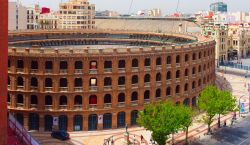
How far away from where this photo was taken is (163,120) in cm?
6662

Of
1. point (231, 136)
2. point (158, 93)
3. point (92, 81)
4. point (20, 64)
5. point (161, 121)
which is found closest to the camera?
point (161, 121)

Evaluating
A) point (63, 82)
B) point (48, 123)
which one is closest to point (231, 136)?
point (63, 82)

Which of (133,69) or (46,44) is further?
(46,44)

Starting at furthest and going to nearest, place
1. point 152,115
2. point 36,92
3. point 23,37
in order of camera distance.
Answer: point 23,37 < point 36,92 < point 152,115

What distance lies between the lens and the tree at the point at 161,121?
66125mm

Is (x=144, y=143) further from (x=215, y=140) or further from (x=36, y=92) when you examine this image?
(x=36, y=92)

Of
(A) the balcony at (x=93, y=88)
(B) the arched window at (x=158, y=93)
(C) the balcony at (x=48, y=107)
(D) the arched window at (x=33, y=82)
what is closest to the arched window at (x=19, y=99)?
(D) the arched window at (x=33, y=82)

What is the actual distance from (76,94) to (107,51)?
11279mm

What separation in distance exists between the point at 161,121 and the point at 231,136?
76.0ft

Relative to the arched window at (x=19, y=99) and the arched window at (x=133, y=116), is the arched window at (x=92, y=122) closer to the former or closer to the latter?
the arched window at (x=133, y=116)

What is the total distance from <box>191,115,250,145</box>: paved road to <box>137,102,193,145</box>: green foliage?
1189cm

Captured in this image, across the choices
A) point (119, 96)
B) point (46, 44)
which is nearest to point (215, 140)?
point (119, 96)

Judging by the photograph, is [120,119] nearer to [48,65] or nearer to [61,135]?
[61,135]

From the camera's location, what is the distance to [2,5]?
37.9 metres
